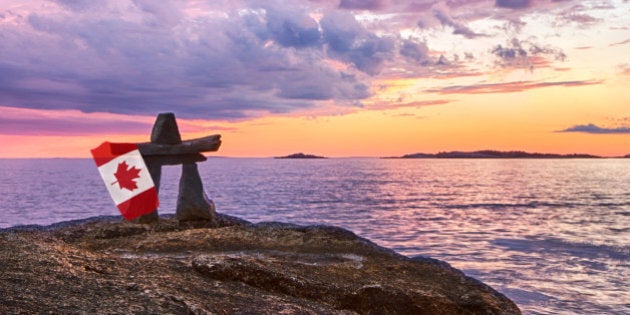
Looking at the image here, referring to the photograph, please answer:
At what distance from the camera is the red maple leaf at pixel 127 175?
20266 mm

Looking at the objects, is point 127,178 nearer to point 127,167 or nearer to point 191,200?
point 127,167

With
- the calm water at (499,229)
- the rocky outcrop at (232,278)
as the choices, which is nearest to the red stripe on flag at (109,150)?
the rocky outcrop at (232,278)

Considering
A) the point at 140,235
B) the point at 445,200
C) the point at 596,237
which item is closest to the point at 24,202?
the point at 445,200

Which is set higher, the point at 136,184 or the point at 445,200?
the point at 136,184

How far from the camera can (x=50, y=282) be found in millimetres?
7930

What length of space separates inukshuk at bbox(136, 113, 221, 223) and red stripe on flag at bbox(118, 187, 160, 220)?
35cm

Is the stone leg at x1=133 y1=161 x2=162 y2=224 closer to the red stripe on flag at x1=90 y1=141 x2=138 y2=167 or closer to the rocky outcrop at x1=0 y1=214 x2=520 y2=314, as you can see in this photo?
the red stripe on flag at x1=90 y1=141 x2=138 y2=167

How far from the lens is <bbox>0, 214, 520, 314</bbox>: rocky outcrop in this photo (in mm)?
7539

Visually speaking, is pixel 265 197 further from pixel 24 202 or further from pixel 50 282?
pixel 50 282

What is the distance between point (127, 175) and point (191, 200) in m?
2.49

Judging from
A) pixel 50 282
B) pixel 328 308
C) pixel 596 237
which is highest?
pixel 50 282

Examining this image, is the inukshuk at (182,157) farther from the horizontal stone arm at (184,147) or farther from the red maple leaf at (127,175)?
the red maple leaf at (127,175)

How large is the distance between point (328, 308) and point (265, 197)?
5951cm

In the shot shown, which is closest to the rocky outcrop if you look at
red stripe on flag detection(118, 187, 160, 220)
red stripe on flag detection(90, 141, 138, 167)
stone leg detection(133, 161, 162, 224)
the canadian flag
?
stone leg detection(133, 161, 162, 224)
